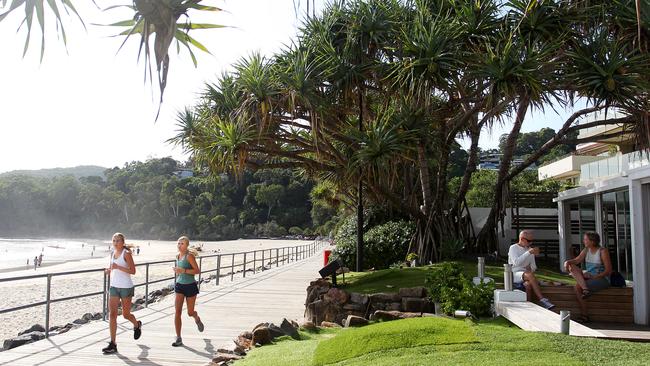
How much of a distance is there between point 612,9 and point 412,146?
4858 mm

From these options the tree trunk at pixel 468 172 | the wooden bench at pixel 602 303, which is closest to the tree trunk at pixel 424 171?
the tree trunk at pixel 468 172

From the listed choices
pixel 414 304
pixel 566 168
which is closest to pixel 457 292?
pixel 414 304

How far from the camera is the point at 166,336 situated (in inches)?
296

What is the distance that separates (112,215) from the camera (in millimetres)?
111438

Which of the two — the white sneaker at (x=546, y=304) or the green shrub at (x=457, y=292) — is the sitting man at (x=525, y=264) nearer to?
the white sneaker at (x=546, y=304)

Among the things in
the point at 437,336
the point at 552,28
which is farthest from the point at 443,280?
the point at 552,28

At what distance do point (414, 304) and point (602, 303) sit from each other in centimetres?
260

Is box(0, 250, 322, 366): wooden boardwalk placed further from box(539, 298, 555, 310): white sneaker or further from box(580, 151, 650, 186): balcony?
box(580, 151, 650, 186): balcony

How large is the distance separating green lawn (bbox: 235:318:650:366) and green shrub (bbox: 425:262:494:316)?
2.98ft

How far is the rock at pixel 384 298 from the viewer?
898cm

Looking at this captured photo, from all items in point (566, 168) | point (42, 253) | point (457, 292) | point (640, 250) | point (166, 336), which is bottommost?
point (42, 253)

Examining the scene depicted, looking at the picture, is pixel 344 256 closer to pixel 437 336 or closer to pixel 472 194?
pixel 437 336

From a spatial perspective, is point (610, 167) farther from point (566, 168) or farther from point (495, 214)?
point (566, 168)

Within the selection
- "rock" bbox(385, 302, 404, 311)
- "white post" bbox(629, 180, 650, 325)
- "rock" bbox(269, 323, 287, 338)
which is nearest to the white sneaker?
"white post" bbox(629, 180, 650, 325)
